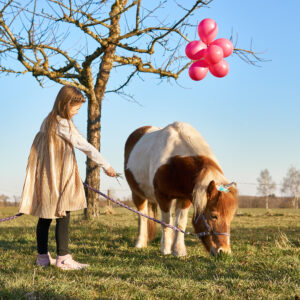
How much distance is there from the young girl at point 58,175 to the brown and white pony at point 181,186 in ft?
4.32

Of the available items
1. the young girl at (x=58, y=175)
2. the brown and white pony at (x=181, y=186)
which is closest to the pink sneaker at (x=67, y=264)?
the young girl at (x=58, y=175)

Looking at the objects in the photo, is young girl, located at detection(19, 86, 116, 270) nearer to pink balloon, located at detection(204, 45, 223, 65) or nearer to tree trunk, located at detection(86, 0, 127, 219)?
pink balloon, located at detection(204, 45, 223, 65)

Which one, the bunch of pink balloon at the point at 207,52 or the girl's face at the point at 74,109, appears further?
the bunch of pink balloon at the point at 207,52

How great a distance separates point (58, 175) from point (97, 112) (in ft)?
21.4

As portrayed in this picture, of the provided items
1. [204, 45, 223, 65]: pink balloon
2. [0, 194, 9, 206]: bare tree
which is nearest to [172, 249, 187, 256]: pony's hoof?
[204, 45, 223, 65]: pink balloon

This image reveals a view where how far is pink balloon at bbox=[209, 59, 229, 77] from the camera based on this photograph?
7.46 meters

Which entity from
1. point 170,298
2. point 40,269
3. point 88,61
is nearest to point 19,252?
point 40,269

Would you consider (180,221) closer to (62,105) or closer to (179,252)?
(179,252)

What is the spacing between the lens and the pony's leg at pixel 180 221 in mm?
5356

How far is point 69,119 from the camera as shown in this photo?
14.2 ft

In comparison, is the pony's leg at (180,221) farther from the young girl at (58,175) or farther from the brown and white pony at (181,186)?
the young girl at (58,175)

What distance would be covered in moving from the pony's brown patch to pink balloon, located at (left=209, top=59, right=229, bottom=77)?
9.46ft

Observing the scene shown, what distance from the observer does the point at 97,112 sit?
10.6 metres

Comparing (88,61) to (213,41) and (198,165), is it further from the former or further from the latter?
(198,165)
